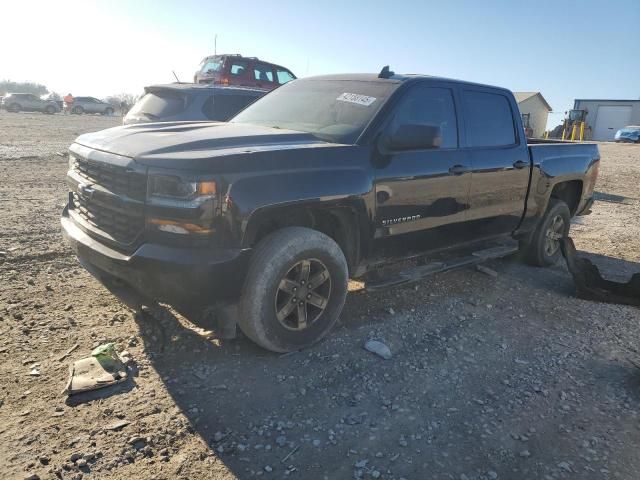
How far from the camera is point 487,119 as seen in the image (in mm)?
4945

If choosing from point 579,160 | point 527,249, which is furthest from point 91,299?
point 579,160

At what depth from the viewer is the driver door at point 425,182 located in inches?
151

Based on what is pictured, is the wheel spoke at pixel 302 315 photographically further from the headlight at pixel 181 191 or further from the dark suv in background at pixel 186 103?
the dark suv in background at pixel 186 103

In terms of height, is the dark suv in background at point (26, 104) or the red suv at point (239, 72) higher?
the red suv at point (239, 72)

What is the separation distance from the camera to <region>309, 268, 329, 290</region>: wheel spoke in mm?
3557

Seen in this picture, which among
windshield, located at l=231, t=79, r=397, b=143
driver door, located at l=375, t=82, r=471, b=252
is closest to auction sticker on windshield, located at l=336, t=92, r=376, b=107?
windshield, located at l=231, t=79, r=397, b=143

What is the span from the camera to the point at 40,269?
4.73 m

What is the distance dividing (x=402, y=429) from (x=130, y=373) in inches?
66.7

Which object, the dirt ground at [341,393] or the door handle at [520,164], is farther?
the door handle at [520,164]

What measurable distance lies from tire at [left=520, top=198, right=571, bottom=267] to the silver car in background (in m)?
44.5

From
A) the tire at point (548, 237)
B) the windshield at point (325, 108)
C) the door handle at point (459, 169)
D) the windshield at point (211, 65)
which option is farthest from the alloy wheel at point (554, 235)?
the windshield at point (211, 65)

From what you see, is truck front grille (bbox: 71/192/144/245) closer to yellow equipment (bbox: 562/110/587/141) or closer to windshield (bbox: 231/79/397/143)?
windshield (bbox: 231/79/397/143)

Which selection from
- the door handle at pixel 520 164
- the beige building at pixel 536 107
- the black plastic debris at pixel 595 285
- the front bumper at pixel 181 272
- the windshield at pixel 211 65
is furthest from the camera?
the beige building at pixel 536 107

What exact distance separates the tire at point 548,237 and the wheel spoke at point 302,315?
343 cm
